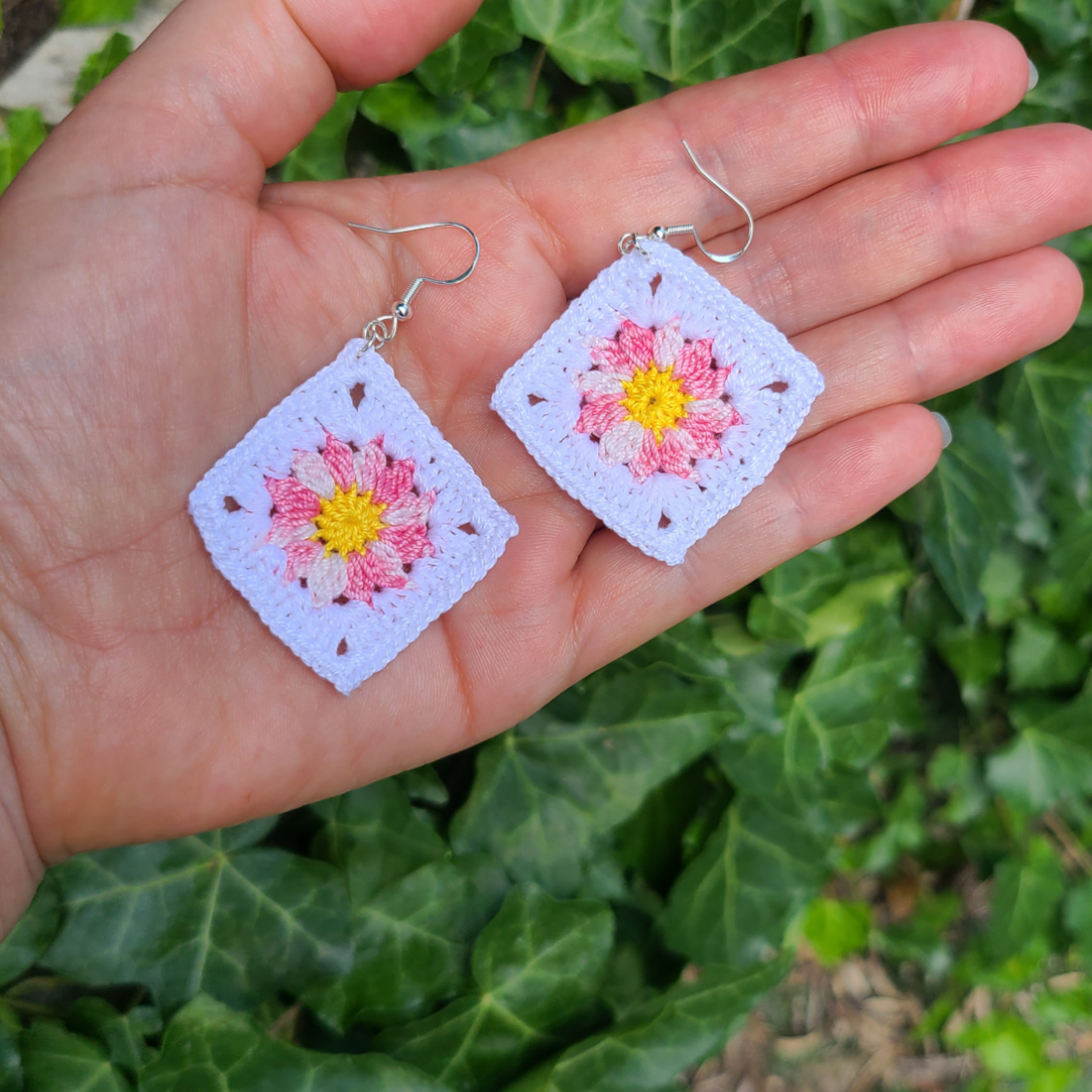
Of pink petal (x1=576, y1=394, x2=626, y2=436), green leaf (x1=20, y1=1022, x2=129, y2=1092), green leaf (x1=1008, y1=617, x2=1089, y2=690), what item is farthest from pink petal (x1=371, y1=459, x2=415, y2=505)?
green leaf (x1=1008, y1=617, x2=1089, y2=690)

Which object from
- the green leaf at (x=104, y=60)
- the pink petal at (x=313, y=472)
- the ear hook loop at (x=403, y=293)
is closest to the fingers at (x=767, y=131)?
the ear hook loop at (x=403, y=293)

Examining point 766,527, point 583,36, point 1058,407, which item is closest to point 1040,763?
point 1058,407

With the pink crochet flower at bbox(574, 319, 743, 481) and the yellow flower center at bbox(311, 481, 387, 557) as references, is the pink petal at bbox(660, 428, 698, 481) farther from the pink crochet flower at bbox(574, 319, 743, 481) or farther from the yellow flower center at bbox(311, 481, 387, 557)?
the yellow flower center at bbox(311, 481, 387, 557)

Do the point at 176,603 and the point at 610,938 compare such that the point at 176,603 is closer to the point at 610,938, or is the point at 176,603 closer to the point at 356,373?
the point at 356,373

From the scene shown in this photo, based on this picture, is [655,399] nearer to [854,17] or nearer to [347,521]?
[347,521]

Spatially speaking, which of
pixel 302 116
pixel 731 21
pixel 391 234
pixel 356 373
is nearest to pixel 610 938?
pixel 356 373

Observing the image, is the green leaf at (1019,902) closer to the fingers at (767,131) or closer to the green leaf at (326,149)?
the fingers at (767,131)
